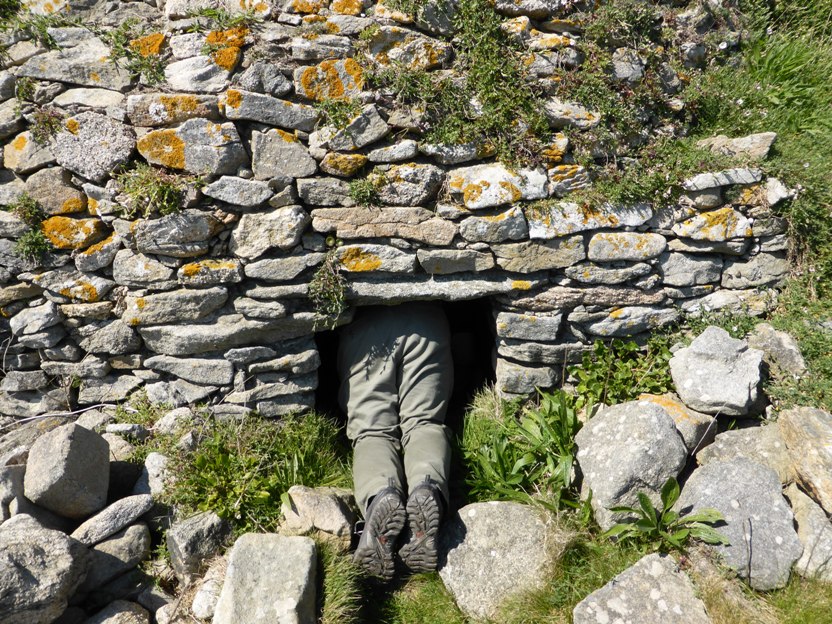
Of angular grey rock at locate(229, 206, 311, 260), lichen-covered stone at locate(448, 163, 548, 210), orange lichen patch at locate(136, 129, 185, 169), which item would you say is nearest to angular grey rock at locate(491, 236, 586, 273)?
lichen-covered stone at locate(448, 163, 548, 210)

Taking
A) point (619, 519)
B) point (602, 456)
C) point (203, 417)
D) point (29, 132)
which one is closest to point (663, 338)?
point (602, 456)

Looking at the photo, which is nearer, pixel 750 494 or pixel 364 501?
pixel 750 494

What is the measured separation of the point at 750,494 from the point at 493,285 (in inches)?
90.9

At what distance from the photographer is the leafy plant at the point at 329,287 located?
447 centimetres

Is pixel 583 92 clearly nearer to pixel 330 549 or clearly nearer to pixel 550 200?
pixel 550 200

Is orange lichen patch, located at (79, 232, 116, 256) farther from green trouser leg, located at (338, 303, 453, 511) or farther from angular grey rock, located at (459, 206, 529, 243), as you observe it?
angular grey rock, located at (459, 206, 529, 243)

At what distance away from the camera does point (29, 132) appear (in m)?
4.33

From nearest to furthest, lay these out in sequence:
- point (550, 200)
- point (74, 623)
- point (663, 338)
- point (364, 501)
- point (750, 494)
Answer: point (74, 623)
point (750, 494)
point (364, 501)
point (550, 200)
point (663, 338)

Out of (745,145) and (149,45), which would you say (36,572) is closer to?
(149,45)

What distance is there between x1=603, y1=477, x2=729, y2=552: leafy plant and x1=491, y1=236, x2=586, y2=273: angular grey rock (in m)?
1.80

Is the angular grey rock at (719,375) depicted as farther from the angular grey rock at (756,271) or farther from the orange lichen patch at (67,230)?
the orange lichen patch at (67,230)

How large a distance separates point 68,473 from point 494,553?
2981mm

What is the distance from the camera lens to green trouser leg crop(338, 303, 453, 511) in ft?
15.4

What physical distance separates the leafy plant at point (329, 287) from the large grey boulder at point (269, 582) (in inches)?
66.4
